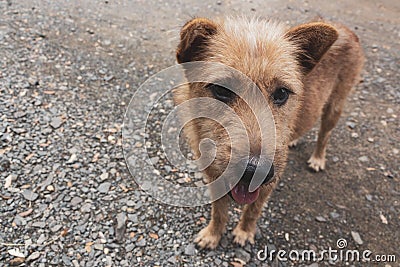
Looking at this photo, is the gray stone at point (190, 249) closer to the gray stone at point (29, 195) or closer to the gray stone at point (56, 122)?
the gray stone at point (29, 195)

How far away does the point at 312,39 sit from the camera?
317cm

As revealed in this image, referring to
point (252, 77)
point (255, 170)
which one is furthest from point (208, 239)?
point (252, 77)

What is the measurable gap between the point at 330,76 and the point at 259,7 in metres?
5.34

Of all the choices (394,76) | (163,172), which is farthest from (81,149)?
(394,76)

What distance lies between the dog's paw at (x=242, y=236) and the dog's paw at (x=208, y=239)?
0.21 m

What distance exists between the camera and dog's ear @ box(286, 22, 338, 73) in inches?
120

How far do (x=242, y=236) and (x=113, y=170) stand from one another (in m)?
1.90

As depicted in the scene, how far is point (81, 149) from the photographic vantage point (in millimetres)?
4789

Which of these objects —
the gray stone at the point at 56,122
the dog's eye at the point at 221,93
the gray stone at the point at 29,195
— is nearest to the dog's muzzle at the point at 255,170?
the dog's eye at the point at 221,93

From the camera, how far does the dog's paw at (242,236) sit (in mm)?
3996

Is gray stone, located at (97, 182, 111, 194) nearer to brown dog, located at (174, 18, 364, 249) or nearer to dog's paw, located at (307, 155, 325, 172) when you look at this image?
brown dog, located at (174, 18, 364, 249)

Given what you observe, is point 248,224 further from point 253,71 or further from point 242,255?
point 253,71

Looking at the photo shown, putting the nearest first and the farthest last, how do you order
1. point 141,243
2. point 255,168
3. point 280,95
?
point 255,168 → point 280,95 → point 141,243

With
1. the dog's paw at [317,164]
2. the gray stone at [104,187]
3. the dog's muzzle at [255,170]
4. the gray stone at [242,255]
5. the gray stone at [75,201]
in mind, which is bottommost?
the gray stone at [242,255]
